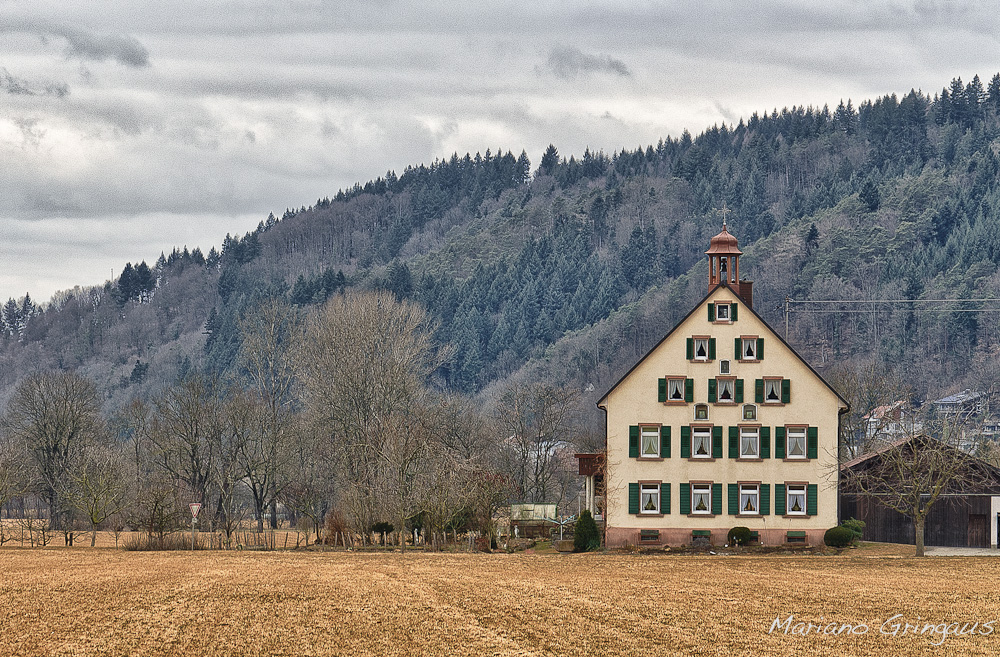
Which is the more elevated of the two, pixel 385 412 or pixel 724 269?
pixel 724 269

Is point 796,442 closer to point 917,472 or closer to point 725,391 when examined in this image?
point 725,391

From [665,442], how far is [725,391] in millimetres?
4369

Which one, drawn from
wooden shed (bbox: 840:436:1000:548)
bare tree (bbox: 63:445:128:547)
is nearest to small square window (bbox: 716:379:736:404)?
wooden shed (bbox: 840:436:1000:548)

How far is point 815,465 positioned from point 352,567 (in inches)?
1111

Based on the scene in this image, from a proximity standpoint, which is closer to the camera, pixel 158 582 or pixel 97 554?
pixel 158 582

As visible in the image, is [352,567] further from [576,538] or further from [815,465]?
[815,465]

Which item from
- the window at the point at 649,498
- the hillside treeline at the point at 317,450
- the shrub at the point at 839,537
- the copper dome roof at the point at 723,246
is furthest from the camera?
the hillside treeline at the point at 317,450

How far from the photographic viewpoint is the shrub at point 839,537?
73.9 meters

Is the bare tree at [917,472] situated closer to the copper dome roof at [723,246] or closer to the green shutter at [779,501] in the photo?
the green shutter at [779,501]

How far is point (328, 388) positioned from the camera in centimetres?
10662

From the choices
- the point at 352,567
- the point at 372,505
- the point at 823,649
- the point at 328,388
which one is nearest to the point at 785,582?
the point at 823,649

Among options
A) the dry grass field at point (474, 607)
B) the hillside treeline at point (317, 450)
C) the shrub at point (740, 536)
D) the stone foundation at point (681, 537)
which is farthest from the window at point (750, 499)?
the hillside treeline at point (317, 450)

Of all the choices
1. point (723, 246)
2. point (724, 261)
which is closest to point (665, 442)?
point (724, 261)

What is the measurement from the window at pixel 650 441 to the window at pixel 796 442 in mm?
7050
